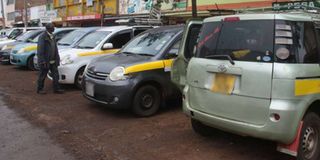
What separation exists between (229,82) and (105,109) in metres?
3.74

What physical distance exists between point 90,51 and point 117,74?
3076 mm

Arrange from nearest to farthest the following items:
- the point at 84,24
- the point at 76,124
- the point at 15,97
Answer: the point at 76,124 < the point at 15,97 < the point at 84,24

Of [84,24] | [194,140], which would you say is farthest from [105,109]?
[84,24]

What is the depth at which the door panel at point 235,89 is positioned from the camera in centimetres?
436

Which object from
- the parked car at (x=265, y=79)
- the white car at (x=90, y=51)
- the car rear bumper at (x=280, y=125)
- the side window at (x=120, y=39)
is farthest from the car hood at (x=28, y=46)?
the car rear bumper at (x=280, y=125)

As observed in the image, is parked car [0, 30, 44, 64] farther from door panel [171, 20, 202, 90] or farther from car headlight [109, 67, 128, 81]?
door panel [171, 20, 202, 90]

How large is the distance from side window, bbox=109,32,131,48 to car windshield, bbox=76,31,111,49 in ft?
0.80

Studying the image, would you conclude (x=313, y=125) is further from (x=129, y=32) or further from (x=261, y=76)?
(x=129, y=32)

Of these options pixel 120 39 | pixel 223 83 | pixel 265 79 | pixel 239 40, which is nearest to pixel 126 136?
pixel 223 83

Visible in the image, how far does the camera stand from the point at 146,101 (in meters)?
7.25

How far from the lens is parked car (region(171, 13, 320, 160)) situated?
4.29 m

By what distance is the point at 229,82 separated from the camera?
4.67m

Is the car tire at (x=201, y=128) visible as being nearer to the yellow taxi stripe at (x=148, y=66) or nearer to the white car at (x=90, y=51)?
the yellow taxi stripe at (x=148, y=66)

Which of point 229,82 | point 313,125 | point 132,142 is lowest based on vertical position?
point 132,142
